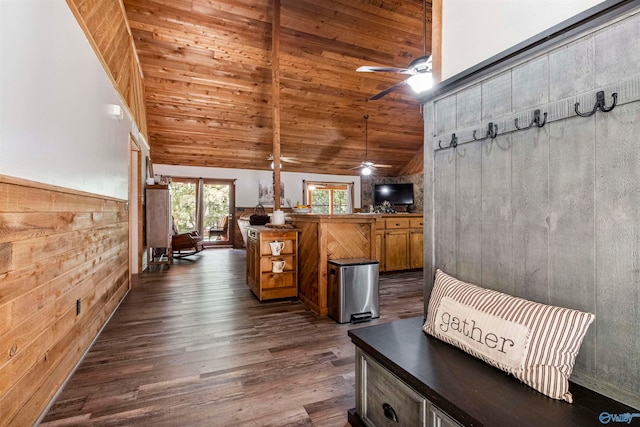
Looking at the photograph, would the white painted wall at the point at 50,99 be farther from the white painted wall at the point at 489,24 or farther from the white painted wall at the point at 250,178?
the white painted wall at the point at 250,178

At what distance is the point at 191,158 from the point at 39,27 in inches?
281

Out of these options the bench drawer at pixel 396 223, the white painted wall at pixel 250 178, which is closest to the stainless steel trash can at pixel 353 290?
the bench drawer at pixel 396 223

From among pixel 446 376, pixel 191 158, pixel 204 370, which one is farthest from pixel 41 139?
pixel 191 158

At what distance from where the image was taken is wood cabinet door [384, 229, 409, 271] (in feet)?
17.9

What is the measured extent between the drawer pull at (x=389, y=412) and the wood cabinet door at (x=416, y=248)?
4511mm

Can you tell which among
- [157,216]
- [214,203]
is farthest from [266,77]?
[214,203]

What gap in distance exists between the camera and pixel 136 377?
6.69 ft

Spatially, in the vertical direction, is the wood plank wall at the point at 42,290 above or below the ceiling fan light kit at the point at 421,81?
below

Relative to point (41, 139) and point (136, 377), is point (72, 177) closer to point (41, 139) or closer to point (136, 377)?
point (41, 139)

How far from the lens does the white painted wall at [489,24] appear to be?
1.19 meters

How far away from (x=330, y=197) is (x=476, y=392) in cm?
959

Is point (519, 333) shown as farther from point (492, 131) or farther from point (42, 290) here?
point (42, 290)

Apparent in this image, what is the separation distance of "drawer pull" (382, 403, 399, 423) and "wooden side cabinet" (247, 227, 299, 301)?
2466 millimetres

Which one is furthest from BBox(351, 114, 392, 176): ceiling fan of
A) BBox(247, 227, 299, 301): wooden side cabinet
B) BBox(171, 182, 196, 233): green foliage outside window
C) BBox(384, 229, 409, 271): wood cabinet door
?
BBox(171, 182, 196, 233): green foliage outside window
